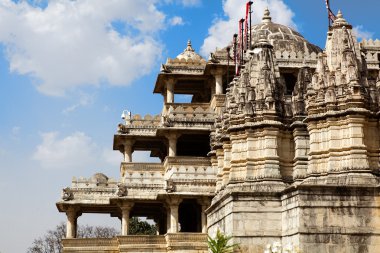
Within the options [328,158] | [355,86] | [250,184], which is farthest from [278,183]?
[355,86]

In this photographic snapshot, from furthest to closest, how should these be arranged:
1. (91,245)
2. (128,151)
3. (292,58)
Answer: (128,151)
(292,58)
(91,245)

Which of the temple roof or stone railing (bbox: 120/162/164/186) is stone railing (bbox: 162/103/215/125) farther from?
the temple roof

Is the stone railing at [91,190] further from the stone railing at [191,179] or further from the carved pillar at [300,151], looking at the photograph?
the carved pillar at [300,151]

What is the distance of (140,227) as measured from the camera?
8719cm

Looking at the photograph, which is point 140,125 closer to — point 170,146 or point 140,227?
point 170,146

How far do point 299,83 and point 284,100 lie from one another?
88cm

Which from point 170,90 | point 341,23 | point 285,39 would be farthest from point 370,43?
point 341,23

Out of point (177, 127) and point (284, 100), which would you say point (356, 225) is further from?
point (177, 127)

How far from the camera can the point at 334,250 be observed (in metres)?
23.9

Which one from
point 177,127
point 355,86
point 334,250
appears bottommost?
point 334,250

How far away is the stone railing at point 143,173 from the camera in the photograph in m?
44.8

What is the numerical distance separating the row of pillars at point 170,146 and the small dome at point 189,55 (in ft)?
22.3

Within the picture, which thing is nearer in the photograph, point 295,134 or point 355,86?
point 355,86

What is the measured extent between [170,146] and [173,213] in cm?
578
